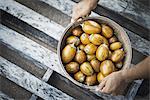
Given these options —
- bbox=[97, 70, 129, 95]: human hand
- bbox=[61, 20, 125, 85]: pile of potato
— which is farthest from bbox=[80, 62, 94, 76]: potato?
bbox=[97, 70, 129, 95]: human hand

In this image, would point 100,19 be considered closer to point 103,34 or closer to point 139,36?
point 103,34

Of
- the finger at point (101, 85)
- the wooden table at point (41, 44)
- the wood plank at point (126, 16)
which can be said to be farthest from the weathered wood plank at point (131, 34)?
the finger at point (101, 85)

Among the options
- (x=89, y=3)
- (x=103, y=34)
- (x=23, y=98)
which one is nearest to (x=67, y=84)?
(x=23, y=98)

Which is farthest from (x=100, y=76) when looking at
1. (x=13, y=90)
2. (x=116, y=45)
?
(x=13, y=90)

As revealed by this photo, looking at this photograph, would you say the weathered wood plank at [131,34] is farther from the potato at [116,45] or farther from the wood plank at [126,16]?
the potato at [116,45]

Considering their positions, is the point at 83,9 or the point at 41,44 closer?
the point at 83,9

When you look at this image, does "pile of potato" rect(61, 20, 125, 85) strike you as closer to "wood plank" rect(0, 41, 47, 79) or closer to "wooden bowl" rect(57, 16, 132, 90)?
"wooden bowl" rect(57, 16, 132, 90)

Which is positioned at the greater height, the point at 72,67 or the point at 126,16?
the point at 126,16

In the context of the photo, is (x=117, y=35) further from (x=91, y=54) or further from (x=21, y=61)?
(x=21, y=61)
